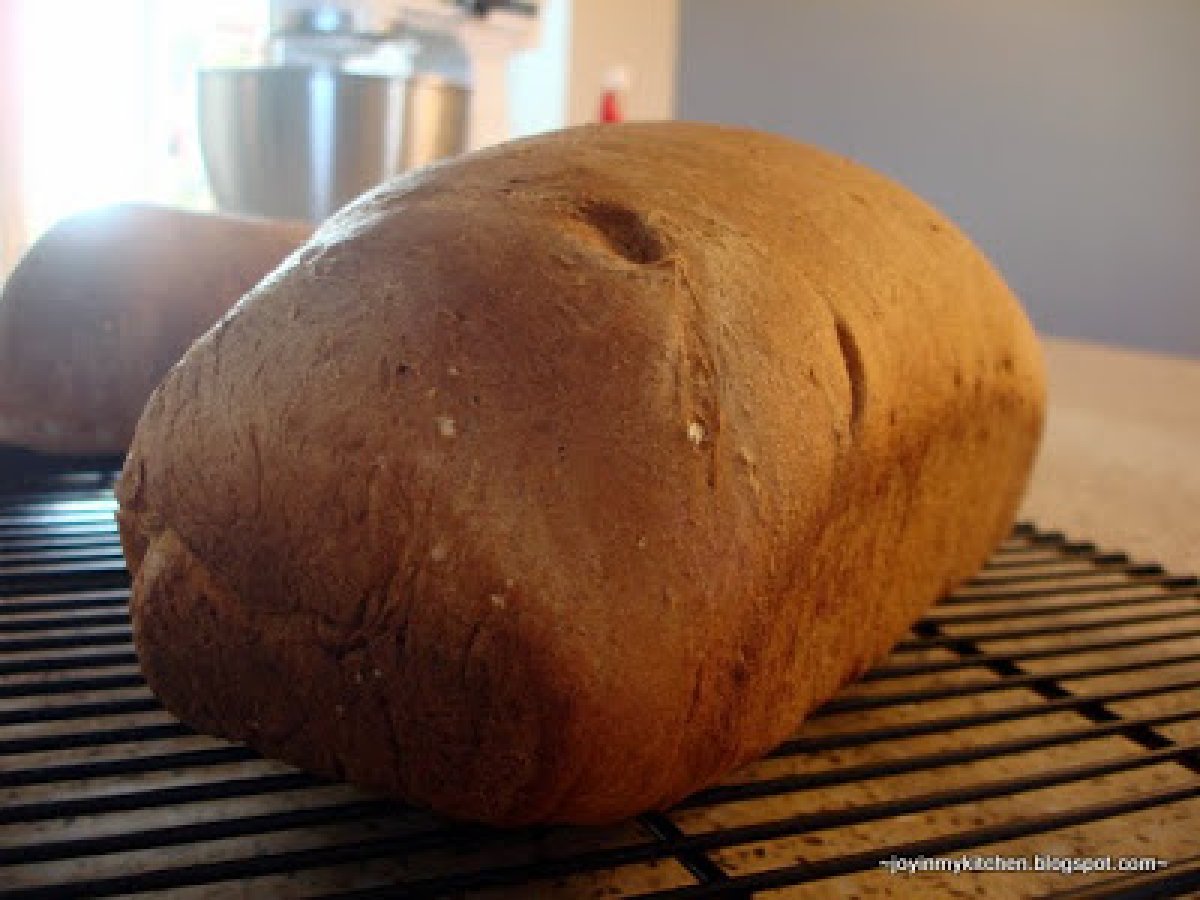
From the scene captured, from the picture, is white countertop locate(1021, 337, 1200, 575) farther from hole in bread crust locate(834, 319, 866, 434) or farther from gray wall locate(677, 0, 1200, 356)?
hole in bread crust locate(834, 319, 866, 434)

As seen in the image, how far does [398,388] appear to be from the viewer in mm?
521

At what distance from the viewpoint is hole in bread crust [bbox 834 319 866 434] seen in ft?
2.27

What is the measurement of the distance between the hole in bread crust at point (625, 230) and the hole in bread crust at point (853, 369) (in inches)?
5.9

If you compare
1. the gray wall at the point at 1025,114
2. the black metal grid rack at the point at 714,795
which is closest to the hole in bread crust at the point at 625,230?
the black metal grid rack at the point at 714,795

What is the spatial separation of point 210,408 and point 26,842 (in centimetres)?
25

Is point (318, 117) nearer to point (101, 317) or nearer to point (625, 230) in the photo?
point (101, 317)

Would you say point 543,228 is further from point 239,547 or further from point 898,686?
point 898,686

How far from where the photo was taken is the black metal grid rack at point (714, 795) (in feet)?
1.78

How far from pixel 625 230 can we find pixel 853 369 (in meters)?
0.17

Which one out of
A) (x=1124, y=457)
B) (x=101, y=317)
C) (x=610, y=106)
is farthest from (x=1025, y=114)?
(x=101, y=317)

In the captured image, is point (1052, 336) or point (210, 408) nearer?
point (210, 408)

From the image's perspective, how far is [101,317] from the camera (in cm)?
122

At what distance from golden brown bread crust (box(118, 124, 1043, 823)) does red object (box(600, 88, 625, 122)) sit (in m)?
2.58

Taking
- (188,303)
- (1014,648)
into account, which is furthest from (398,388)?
(188,303)
